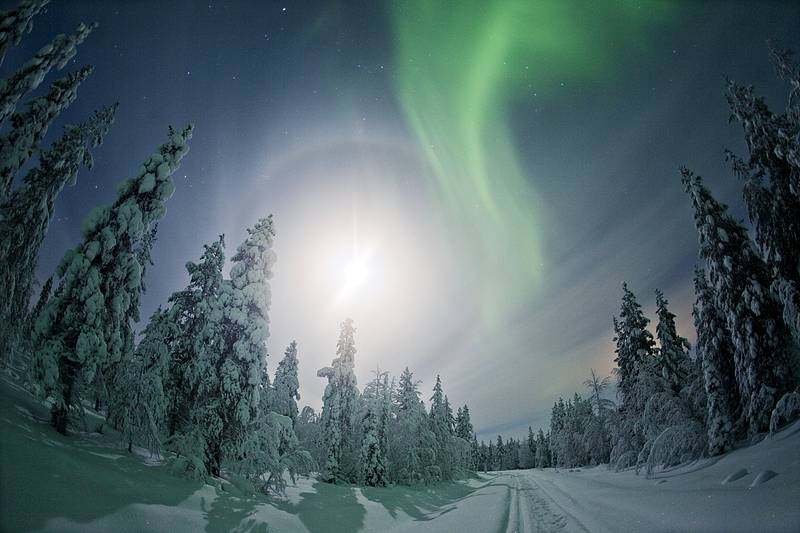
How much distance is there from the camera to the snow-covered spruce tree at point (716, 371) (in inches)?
594

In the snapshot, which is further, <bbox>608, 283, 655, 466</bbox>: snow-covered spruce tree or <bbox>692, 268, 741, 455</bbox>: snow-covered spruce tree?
<bbox>608, 283, 655, 466</bbox>: snow-covered spruce tree

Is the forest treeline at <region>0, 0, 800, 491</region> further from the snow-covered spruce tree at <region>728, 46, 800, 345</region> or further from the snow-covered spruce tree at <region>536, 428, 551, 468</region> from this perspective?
the snow-covered spruce tree at <region>536, 428, 551, 468</region>

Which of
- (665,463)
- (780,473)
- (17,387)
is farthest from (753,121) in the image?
(17,387)

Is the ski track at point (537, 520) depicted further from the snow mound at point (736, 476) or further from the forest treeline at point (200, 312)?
the forest treeline at point (200, 312)

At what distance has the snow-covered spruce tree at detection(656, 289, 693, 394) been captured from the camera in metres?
23.3

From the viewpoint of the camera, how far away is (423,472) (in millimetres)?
30703

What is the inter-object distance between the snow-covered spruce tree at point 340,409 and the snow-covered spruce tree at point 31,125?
24.5 metres

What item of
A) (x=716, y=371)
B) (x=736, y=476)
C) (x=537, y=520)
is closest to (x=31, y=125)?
(x=537, y=520)

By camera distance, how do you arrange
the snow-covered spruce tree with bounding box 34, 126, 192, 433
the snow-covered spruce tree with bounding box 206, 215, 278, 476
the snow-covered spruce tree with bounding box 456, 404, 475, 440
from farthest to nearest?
the snow-covered spruce tree with bounding box 456, 404, 475, 440
the snow-covered spruce tree with bounding box 206, 215, 278, 476
the snow-covered spruce tree with bounding box 34, 126, 192, 433

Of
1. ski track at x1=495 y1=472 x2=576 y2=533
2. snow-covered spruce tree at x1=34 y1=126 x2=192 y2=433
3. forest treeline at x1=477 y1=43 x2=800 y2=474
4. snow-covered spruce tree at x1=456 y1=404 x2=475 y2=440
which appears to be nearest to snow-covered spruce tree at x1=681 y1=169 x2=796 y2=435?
forest treeline at x1=477 y1=43 x2=800 y2=474

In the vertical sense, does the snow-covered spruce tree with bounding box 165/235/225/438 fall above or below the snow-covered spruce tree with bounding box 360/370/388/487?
above

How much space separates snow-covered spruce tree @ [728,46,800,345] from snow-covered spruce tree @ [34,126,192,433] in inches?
999

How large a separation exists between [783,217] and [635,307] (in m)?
18.7

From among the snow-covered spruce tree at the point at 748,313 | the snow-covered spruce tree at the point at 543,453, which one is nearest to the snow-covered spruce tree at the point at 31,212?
the snow-covered spruce tree at the point at 748,313
